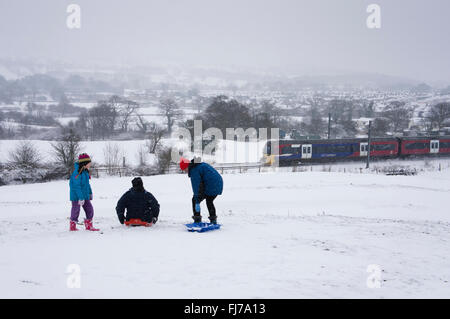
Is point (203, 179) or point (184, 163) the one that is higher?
point (184, 163)

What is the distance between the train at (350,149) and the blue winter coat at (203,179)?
32.3 metres

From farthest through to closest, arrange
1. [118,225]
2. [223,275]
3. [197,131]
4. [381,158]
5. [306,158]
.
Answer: [197,131]
[381,158]
[306,158]
[118,225]
[223,275]

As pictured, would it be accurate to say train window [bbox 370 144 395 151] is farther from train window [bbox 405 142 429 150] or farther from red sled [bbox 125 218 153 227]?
red sled [bbox 125 218 153 227]

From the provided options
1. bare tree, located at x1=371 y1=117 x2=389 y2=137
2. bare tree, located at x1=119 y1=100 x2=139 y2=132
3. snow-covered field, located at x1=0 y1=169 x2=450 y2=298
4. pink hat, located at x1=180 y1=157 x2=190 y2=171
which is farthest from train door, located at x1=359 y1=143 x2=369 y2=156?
bare tree, located at x1=119 y1=100 x2=139 y2=132

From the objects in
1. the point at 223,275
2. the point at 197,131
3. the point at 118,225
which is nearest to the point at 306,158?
the point at 197,131

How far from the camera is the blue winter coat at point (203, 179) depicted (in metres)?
8.32

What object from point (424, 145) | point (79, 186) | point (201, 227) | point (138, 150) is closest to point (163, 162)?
point (138, 150)

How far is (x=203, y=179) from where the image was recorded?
839cm

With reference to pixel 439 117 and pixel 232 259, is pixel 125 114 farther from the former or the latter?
pixel 232 259

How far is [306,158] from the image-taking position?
139 ft

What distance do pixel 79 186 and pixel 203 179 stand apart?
2687 mm

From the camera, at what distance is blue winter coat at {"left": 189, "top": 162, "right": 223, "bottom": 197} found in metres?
8.32
